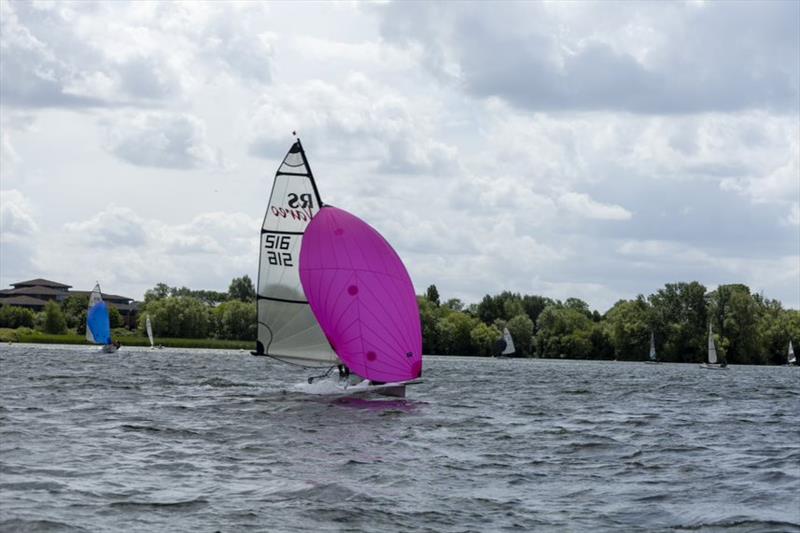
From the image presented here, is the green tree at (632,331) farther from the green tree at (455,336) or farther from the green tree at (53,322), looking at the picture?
the green tree at (53,322)

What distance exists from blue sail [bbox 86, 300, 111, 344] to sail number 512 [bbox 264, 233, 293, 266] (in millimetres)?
74113

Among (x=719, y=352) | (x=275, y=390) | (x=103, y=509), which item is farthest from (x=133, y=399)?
(x=719, y=352)

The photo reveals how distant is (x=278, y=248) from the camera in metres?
45.9

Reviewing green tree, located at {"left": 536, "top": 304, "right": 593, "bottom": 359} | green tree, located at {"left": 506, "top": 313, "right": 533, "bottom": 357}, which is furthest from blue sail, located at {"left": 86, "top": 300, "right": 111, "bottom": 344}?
green tree, located at {"left": 506, "top": 313, "right": 533, "bottom": 357}

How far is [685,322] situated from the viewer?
516ft

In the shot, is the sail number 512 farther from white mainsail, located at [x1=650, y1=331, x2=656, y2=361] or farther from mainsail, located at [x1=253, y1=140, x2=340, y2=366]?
white mainsail, located at [x1=650, y1=331, x2=656, y2=361]

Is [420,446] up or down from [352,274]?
down

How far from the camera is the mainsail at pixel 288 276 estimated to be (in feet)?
150

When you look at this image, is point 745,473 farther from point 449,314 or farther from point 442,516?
point 449,314

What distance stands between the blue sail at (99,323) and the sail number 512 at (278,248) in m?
74.1

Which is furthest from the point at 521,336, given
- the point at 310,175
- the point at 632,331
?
the point at 310,175

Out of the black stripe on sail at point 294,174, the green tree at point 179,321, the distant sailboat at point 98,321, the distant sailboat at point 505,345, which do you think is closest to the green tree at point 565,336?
the distant sailboat at point 505,345

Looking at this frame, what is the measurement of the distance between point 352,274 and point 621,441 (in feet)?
43.7

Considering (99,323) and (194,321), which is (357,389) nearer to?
(99,323)
